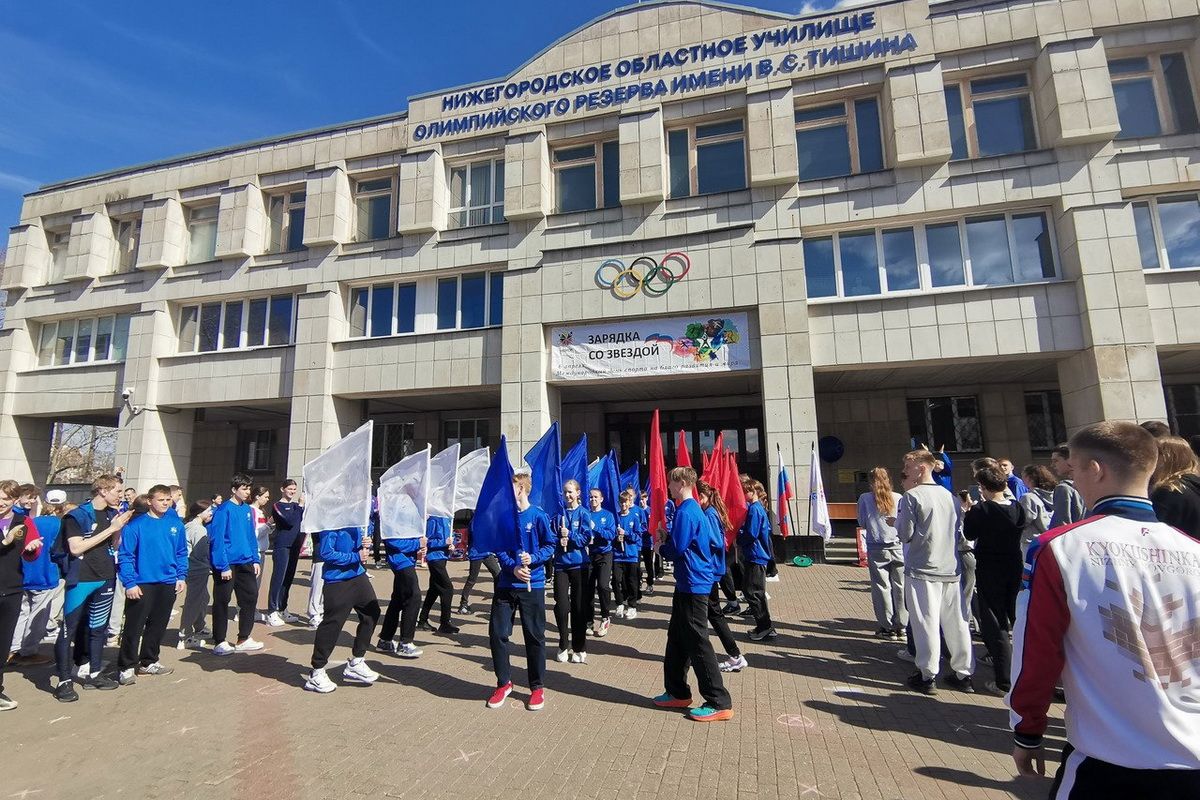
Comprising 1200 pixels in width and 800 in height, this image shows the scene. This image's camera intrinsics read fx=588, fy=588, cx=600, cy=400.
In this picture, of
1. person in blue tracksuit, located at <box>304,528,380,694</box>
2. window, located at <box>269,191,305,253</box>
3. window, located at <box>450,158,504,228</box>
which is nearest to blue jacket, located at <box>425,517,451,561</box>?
person in blue tracksuit, located at <box>304,528,380,694</box>

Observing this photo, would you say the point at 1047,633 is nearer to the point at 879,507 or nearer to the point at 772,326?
the point at 879,507

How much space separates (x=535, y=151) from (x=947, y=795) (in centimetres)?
1833

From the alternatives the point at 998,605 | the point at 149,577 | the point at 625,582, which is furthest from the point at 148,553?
the point at 998,605

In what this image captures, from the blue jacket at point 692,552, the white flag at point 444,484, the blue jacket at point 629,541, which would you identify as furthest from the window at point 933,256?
the blue jacket at point 692,552

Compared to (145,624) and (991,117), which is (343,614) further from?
(991,117)

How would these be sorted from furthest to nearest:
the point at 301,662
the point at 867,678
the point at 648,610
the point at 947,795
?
1. the point at 648,610
2. the point at 301,662
3. the point at 867,678
4. the point at 947,795

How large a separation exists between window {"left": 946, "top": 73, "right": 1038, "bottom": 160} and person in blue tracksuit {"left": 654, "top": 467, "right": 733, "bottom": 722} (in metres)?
15.7

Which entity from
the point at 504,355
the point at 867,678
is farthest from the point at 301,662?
the point at 504,355

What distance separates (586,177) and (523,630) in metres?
16.1

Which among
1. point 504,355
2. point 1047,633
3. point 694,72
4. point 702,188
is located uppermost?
point 694,72

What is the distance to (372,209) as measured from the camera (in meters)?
20.7

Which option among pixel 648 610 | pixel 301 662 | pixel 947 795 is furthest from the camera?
pixel 648 610

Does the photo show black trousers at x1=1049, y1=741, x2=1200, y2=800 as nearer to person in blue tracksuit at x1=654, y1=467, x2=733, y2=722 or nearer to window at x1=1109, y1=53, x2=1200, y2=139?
person in blue tracksuit at x1=654, y1=467, x2=733, y2=722

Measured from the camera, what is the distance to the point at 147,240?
2181cm
